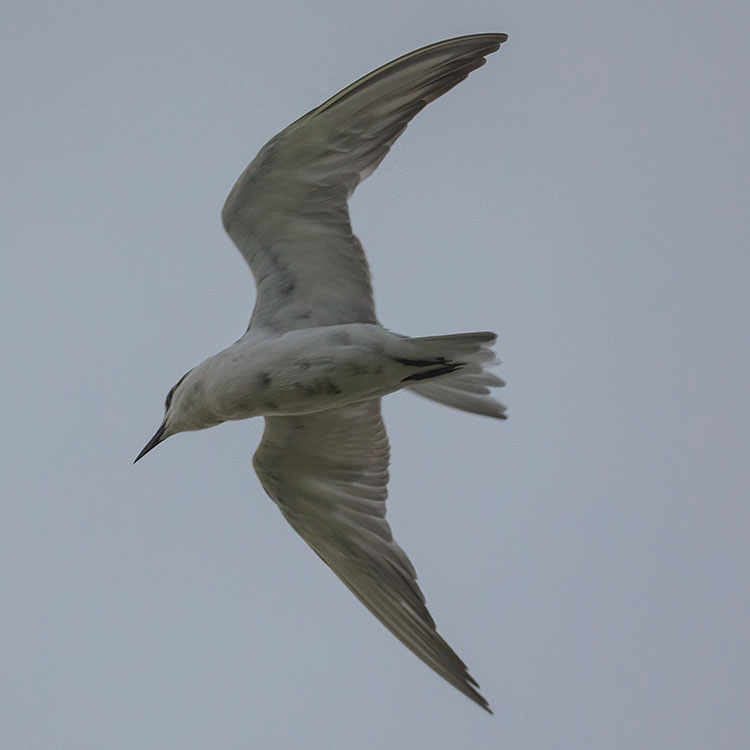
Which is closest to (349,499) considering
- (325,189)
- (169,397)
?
(169,397)

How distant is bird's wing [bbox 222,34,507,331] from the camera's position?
894 centimetres

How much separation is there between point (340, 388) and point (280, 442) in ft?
3.93

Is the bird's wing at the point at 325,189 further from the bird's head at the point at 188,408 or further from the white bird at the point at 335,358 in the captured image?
the bird's head at the point at 188,408

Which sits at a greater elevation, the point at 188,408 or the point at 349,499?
the point at 188,408

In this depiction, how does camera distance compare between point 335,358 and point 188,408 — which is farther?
point 188,408

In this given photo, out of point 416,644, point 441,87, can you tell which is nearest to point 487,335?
point 441,87

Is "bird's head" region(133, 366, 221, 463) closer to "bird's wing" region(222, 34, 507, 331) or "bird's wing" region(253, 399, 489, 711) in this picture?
"bird's wing" region(222, 34, 507, 331)

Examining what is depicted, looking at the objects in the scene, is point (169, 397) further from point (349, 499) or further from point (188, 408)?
point (349, 499)

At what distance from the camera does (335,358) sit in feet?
29.2

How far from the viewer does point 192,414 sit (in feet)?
30.5

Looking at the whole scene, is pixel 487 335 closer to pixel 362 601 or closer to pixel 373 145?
pixel 373 145

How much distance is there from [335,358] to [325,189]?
107 cm

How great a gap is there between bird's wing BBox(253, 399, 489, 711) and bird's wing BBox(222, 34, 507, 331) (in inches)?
34.5

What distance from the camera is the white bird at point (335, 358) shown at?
893 centimetres
